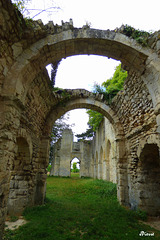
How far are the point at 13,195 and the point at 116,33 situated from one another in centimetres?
618

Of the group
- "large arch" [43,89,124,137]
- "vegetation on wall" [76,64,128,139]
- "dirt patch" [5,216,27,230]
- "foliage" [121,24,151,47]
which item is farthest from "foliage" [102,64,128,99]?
"dirt patch" [5,216,27,230]

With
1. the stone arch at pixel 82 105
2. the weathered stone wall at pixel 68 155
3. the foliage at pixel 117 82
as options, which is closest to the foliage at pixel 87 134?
the weathered stone wall at pixel 68 155

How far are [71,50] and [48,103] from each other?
3.30 metres

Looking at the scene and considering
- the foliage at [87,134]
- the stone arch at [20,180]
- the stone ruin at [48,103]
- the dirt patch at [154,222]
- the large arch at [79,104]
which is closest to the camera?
the stone ruin at [48,103]

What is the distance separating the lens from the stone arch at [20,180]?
16.5 feet

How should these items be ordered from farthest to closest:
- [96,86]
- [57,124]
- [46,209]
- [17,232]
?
[57,124], [96,86], [46,209], [17,232]

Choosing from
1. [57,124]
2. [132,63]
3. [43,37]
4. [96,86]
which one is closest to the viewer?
[43,37]

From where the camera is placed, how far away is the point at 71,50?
4.24 meters

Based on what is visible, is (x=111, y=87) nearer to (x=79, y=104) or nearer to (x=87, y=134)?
(x=79, y=104)

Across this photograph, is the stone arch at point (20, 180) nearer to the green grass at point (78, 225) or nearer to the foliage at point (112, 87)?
the green grass at point (78, 225)

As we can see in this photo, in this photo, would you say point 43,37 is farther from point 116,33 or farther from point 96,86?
point 96,86

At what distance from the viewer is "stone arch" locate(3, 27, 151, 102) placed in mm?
3655

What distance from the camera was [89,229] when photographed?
3924mm

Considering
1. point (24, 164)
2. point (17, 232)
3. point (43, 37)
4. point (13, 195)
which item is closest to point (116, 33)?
point (43, 37)
